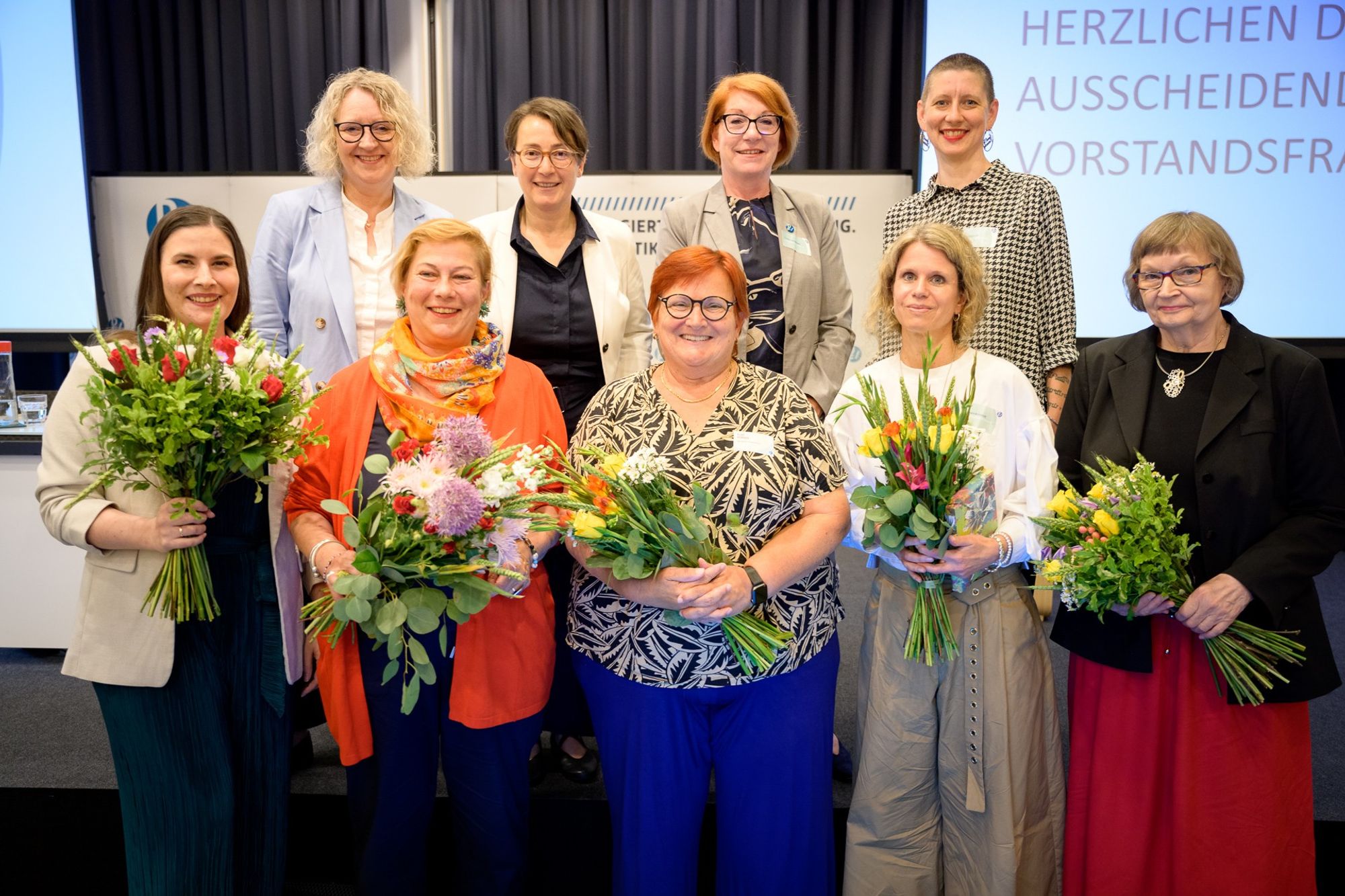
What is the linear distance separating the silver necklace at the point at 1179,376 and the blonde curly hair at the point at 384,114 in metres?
2.11

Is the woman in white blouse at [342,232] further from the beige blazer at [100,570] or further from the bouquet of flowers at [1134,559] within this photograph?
the bouquet of flowers at [1134,559]

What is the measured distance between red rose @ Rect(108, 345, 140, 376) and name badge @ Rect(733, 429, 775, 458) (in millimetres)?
1185

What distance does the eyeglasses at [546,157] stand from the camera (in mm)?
2656

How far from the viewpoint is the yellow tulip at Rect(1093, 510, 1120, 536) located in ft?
6.31

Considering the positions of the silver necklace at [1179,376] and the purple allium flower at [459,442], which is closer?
the purple allium flower at [459,442]

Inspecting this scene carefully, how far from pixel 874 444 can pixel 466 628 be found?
0.97 meters

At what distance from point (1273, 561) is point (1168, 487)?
33 cm

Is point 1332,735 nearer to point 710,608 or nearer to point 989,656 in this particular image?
point 989,656

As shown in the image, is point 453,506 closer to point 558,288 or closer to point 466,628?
point 466,628

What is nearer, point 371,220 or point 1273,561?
point 1273,561

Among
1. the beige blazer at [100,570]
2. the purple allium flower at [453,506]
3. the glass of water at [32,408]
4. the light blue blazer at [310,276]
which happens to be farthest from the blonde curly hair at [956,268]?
the glass of water at [32,408]

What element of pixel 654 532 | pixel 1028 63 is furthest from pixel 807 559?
pixel 1028 63

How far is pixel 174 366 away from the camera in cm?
175

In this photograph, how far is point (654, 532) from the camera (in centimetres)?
182
